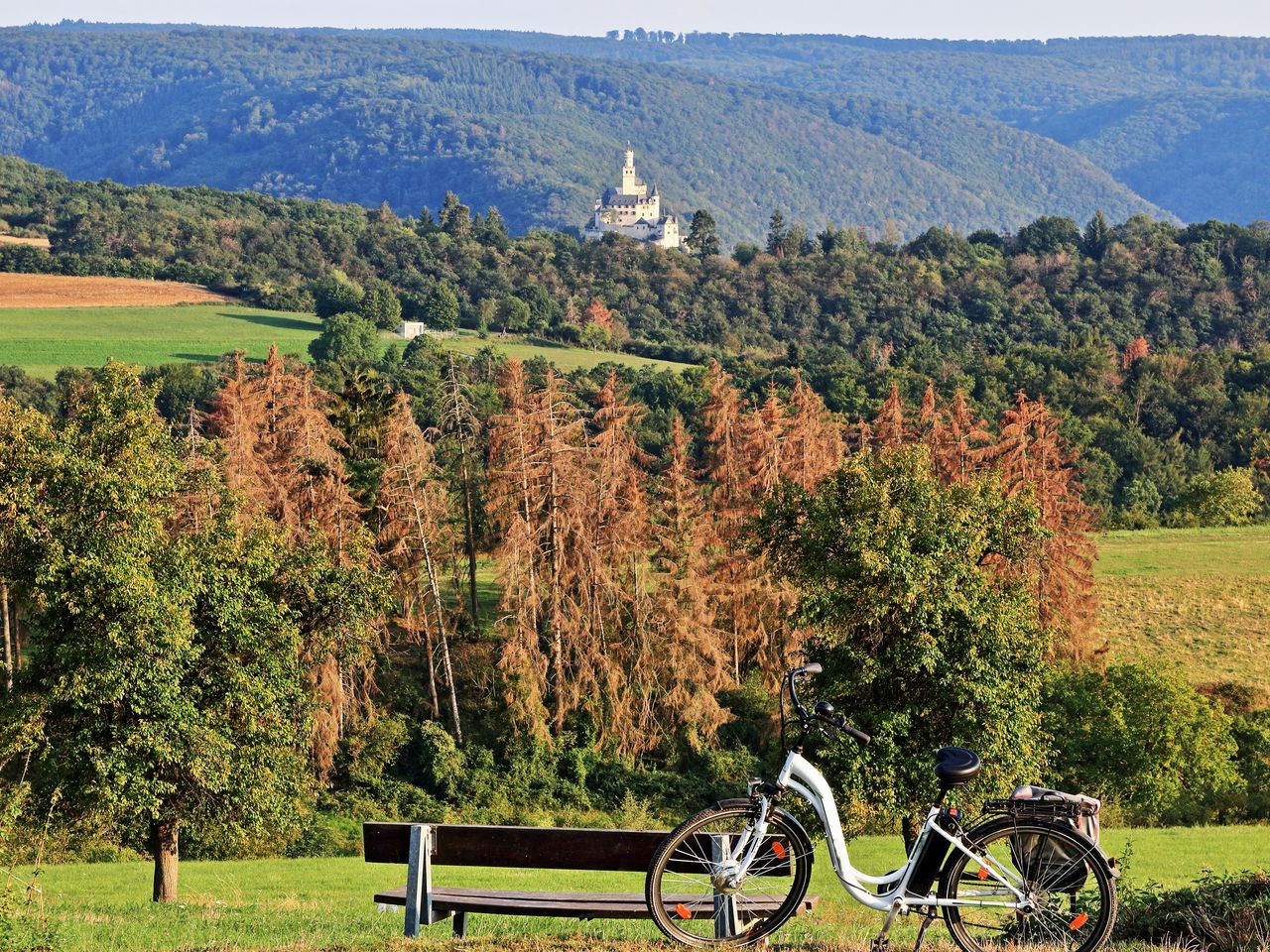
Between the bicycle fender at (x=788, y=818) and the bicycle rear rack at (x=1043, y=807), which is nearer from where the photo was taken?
the bicycle rear rack at (x=1043, y=807)

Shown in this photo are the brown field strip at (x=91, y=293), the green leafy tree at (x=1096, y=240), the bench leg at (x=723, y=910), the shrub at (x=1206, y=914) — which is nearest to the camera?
the bench leg at (x=723, y=910)

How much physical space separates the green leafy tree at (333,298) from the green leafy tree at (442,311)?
238 inches

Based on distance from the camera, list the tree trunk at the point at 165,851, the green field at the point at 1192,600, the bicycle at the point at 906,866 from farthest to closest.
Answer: the green field at the point at 1192,600 < the tree trunk at the point at 165,851 < the bicycle at the point at 906,866

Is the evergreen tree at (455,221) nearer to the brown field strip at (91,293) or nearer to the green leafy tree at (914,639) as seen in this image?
the brown field strip at (91,293)

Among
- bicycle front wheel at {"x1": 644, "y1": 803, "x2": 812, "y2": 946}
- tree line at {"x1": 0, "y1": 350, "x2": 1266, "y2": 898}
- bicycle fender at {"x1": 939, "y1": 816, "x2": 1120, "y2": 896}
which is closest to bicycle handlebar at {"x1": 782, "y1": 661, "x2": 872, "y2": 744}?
bicycle front wheel at {"x1": 644, "y1": 803, "x2": 812, "y2": 946}

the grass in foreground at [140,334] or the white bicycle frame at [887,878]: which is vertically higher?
the white bicycle frame at [887,878]

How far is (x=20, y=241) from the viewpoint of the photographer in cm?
15088

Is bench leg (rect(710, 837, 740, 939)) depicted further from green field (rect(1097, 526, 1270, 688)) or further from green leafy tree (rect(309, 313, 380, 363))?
green leafy tree (rect(309, 313, 380, 363))

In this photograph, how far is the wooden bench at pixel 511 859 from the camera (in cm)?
1138

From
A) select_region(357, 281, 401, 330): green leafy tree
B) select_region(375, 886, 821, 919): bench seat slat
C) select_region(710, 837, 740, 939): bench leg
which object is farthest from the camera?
select_region(357, 281, 401, 330): green leafy tree

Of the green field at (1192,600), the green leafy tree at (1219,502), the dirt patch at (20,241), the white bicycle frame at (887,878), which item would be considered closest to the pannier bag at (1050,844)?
the white bicycle frame at (887,878)

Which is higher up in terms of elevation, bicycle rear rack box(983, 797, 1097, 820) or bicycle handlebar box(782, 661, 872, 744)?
bicycle handlebar box(782, 661, 872, 744)

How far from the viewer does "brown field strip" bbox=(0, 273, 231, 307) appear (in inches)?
4879

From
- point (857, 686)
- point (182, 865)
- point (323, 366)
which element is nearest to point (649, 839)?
point (857, 686)
